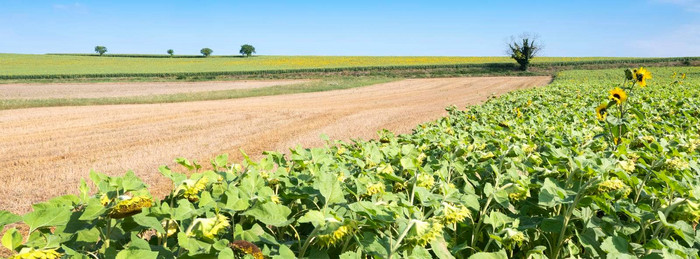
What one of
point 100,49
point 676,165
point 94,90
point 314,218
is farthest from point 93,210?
point 100,49

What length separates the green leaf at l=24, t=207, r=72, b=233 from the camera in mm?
1260

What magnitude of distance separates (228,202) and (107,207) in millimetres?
387

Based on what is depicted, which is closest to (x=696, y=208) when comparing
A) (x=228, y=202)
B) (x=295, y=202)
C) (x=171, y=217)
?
(x=295, y=202)

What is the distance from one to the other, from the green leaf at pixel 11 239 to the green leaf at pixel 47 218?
0.21 ft

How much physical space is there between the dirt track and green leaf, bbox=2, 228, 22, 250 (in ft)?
17.5

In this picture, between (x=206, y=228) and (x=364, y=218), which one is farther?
(x=364, y=218)

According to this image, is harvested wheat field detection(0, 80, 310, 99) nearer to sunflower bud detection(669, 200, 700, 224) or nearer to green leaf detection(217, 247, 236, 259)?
green leaf detection(217, 247, 236, 259)

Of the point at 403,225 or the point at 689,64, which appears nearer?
the point at 403,225

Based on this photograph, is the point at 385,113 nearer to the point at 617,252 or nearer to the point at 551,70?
the point at 617,252

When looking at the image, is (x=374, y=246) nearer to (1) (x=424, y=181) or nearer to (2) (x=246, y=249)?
(2) (x=246, y=249)

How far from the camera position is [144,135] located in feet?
34.7

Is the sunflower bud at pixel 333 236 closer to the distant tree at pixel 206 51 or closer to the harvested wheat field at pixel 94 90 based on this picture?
the harvested wheat field at pixel 94 90

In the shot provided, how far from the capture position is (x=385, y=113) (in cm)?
1548

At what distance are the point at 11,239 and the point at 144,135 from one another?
10.2 meters
